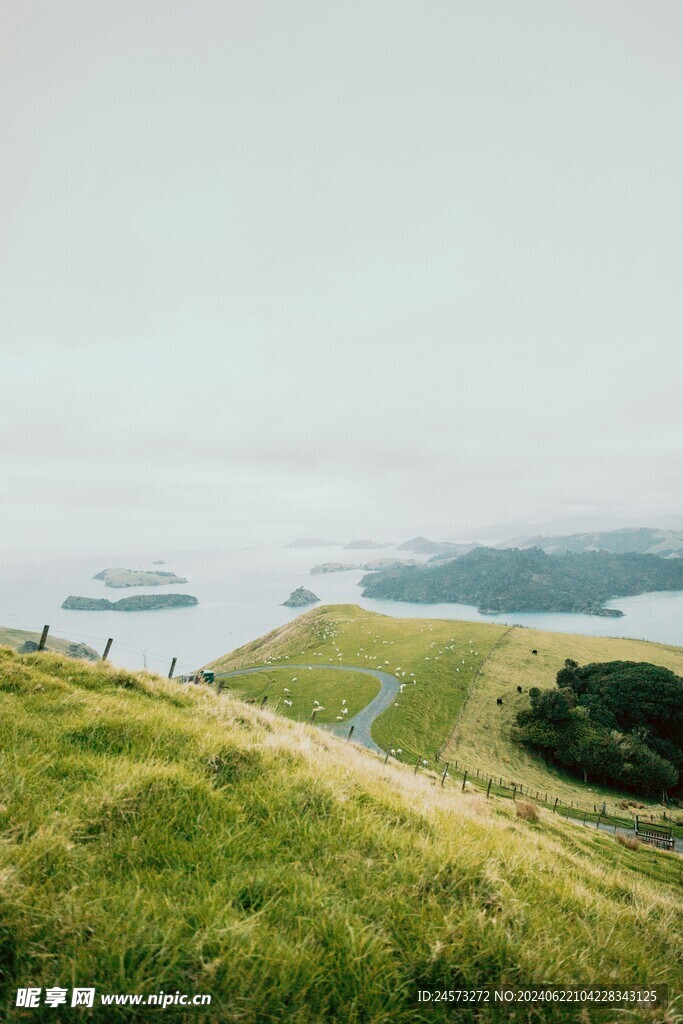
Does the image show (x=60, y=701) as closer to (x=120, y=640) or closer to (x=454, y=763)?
(x=454, y=763)

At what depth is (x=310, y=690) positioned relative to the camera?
6303 centimetres

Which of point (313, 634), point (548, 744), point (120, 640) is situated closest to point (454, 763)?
point (548, 744)

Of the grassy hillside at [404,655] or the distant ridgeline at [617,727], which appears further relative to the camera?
the grassy hillside at [404,655]

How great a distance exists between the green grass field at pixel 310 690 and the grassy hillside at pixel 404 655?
1.62 metres

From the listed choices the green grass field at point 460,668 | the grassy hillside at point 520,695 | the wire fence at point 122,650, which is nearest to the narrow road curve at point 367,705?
the green grass field at point 460,668

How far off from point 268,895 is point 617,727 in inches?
2816

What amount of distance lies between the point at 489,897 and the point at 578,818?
43950 millimetres

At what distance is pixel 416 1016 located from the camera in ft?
8.33

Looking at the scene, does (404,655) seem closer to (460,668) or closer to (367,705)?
(460,668)

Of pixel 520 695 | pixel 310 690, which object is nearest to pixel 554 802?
pixel 520 695

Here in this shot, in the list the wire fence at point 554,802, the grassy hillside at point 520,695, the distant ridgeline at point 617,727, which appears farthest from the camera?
the distant ridgeline at point 617,727

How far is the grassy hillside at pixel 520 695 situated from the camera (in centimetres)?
4738

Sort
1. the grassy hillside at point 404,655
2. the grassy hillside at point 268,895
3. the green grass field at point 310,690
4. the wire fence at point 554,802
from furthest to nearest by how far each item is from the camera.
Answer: the green grass field at point 310,690, the grassy hillside at point 404,655, the wire fence at point 554,802, the grassy hillside at point 268,895

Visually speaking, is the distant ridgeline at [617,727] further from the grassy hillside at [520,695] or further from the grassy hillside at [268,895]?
the grassy hillside at [268,895]
